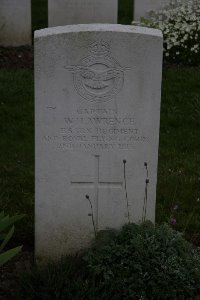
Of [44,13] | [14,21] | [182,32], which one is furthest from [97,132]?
[44,13]

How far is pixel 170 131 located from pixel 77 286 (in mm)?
3212

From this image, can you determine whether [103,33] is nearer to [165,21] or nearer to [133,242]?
[133,242]

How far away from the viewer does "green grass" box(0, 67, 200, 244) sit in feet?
16.7

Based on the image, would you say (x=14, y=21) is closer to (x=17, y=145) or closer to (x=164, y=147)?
(x=17, y=145)

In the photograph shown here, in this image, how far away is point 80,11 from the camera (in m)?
9.87

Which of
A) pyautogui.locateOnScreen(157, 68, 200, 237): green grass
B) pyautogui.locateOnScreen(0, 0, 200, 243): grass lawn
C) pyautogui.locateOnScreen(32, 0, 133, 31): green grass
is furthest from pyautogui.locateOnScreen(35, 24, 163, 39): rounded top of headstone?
pyautogui.locateOnScreen(32, 0, 133, 31): green grass

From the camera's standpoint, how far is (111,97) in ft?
13.3

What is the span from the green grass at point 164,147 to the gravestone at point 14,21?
4.94 feet

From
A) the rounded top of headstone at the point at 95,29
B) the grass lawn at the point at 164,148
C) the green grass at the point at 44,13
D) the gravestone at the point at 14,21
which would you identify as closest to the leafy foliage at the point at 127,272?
the grass lawn at the point at 164,148

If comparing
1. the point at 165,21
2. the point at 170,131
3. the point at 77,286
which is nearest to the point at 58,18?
the point at 165,21

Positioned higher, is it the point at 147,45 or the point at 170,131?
the point at 147,45

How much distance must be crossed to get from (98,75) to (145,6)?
6.13 m

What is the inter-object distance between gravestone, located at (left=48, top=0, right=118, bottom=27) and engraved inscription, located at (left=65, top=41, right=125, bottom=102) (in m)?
5.97

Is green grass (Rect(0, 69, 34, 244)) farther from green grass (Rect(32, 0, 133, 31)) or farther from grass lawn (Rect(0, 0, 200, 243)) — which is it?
green grass (Rect(32, 0, 133, 31))
